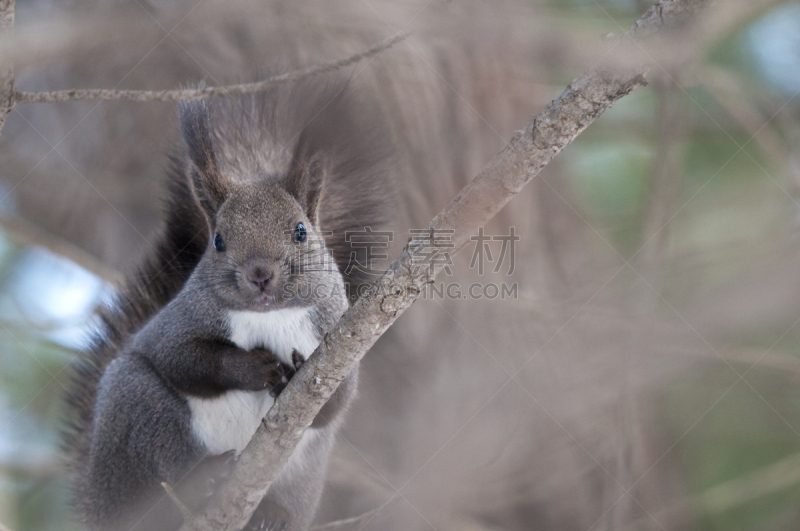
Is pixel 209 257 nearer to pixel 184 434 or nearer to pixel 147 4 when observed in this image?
pixel 184 434

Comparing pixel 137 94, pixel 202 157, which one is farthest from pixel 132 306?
pixel 137 94

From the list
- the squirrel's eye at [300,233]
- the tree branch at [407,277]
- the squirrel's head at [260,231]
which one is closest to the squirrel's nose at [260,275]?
the squirrel's head at [260,231]

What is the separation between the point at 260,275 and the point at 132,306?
1.08 m

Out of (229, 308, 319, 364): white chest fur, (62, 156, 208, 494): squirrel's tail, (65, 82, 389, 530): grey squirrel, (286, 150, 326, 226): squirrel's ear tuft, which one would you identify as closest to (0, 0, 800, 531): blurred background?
(62, 156, 208, 494): squirrel's tail

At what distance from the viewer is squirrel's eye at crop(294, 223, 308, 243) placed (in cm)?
222

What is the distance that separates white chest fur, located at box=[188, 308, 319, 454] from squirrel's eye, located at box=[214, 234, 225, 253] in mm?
222

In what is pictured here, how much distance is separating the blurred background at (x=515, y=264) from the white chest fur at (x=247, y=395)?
0.95 metres

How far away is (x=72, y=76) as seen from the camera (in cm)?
383

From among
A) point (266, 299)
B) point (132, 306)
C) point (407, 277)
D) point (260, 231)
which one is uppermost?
point (407, 277)

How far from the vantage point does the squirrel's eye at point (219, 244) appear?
221cm

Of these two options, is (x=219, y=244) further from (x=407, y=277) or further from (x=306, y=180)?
(x=407, y=277)

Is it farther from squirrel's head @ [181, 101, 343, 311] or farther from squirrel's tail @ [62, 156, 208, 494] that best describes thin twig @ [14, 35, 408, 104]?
squirrel's tail @ [62, 156, 208, 494]

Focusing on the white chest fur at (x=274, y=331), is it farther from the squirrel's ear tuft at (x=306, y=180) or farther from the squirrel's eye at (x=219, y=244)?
the squirrel's ear tuft at (x=306, y=180)

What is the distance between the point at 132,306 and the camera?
2.84 meters
